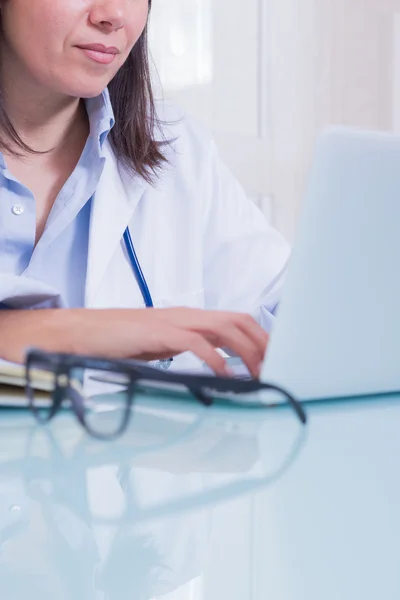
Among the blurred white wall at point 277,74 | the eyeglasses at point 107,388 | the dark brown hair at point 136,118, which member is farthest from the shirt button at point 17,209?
the blurred white wall at point 277,74

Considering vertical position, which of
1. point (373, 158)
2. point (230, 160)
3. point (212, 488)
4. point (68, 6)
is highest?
point (68, 6)

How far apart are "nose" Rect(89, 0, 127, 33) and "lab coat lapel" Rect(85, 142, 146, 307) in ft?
0.60

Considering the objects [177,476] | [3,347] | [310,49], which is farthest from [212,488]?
[310,49]

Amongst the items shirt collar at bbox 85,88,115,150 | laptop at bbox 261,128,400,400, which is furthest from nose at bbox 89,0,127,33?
laptop at bbox 261,128,400,400

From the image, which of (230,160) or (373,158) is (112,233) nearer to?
(373,158)

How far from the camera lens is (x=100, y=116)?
1255mm

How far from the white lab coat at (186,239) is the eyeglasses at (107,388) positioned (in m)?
0.41

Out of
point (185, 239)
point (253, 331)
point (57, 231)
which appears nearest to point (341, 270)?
point (253, 331)

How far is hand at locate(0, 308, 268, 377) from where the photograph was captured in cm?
73

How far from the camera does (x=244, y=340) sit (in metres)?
0.74

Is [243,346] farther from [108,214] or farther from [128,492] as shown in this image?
[108,214]

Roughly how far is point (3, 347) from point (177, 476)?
0.40m

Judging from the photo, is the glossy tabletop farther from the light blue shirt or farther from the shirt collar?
the shirt collar

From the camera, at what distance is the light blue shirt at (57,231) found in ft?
3.68
